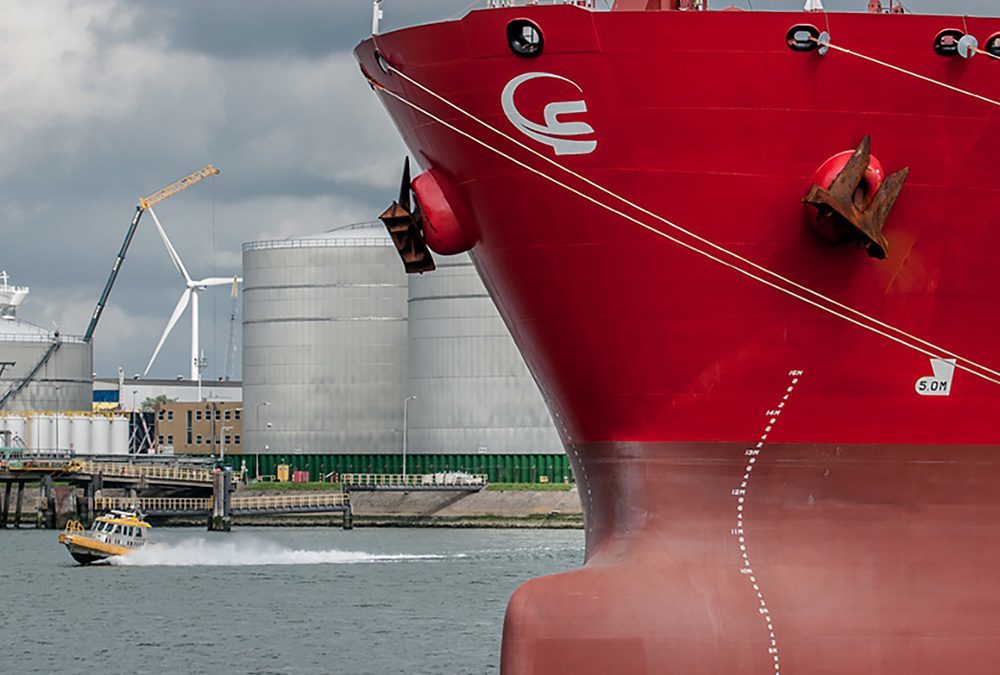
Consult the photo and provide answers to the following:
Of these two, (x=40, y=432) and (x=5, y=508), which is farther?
(x=40, y=432)

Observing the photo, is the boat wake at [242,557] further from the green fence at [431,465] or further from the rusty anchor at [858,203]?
the rusty anchor at [858,203]

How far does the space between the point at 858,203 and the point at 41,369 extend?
106 meters

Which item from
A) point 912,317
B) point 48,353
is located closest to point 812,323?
point 912,317

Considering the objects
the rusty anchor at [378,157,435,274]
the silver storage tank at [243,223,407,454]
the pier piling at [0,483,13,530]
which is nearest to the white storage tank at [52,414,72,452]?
the silver storage tank at [243,223,407,454]

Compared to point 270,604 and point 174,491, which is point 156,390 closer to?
point 174,491

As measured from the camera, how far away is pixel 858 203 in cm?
1783

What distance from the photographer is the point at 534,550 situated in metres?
68.8

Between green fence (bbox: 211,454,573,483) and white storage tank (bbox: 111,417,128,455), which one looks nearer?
green fence (bbox: 211,454,573,483)

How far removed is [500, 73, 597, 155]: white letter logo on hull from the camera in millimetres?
18469

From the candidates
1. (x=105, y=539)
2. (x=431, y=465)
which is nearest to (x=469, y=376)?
(x=431, y=465)

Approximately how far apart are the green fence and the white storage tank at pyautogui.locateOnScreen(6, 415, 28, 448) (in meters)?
14.0

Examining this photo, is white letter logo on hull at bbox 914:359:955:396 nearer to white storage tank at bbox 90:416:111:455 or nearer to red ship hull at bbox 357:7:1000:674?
red ship hull at bbox 357:7:1000:674

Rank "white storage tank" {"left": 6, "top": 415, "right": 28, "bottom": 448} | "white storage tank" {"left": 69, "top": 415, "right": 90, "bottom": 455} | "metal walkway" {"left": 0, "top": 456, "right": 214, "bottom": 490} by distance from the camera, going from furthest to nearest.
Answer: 1. "white storage tank" {"left": 6, "top": 415, "right": 28, "bottom": 448}
2. "white storage tank" {"left": 69, "top": 415, "right": 90, "bottom": 455}
3. "metal walkway" {"left": 0, "top": 456, "right": 214, "bottom": 490}

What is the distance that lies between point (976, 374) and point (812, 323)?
1.89 metres
